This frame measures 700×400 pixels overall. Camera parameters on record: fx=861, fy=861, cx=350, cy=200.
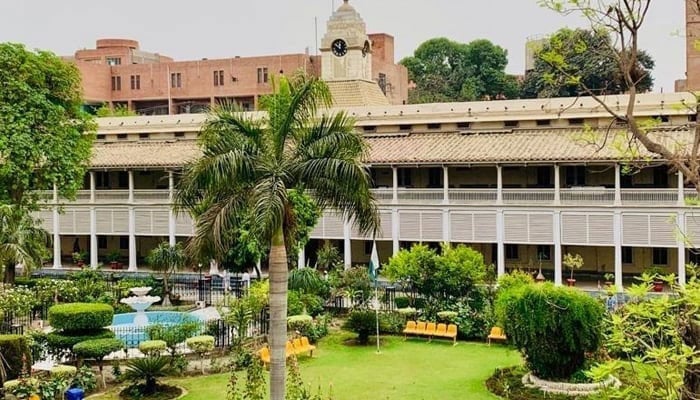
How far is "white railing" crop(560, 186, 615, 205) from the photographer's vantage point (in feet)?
105

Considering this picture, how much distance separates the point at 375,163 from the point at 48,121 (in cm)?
1301

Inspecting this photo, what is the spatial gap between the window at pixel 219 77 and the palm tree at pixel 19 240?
4310cm

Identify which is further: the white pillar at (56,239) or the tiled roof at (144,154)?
the white pillar at (56,239)

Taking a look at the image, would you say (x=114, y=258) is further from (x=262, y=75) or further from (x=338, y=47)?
(x=262, y=75)

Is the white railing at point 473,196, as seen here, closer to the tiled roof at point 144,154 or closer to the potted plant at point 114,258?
the tiled roof at point 144,154

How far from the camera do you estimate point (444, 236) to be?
34.8 metres

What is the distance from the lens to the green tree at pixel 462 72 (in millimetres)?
80125

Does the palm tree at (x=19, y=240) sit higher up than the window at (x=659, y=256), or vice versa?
the palm tree at (x=19, y=240)

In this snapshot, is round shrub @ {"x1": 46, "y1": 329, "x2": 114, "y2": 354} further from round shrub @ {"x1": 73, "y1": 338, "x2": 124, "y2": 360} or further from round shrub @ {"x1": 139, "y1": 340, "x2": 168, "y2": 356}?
round shrub @ {"x1": 139, "y1": 340, "x2": 168, "y2": 356}

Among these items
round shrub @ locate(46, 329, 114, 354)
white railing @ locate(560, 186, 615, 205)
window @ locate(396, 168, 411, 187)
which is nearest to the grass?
round shrub @ locate(46, 329, 114, 354)

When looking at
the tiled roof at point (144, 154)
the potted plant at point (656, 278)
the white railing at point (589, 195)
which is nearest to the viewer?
the potted plant at point (656, 278)

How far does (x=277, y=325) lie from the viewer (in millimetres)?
13445

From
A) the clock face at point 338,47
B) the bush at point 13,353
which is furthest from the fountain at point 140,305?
the clock face at point 338,47

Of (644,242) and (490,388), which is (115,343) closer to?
(490,388)
